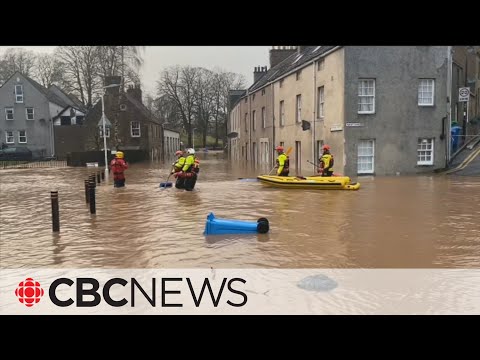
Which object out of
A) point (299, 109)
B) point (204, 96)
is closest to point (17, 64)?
point (204, 96)

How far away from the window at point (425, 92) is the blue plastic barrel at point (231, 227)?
16985 mm

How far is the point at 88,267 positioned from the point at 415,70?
2062 cm

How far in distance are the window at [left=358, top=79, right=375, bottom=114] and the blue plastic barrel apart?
14996mm

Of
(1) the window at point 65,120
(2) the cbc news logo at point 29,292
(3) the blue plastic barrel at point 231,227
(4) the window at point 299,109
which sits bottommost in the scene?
(2) the cbc news logo at point 29,292

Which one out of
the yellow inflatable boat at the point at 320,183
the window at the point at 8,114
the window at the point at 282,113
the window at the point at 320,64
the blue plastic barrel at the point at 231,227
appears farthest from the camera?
the window at the point at 8,114

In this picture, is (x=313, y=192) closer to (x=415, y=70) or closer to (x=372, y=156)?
(x=372, y=156)

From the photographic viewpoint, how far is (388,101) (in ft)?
73.7

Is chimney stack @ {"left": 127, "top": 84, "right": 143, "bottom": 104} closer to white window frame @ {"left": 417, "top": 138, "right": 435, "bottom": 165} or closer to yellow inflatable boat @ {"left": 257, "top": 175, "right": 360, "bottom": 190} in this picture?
white window frame @ {"left": 417, "top": 138, "right": 435, "bottom": 165}

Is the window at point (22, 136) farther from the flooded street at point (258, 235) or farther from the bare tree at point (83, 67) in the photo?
the flooded street at point (258, 235)

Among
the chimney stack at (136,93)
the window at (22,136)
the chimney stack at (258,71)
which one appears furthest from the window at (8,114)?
the chimney stack at (258,71)

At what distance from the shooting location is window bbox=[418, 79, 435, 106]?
74.5 feet

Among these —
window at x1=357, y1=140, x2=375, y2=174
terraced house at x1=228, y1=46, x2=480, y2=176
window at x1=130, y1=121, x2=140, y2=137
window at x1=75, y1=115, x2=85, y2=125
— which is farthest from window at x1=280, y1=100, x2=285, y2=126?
window at x1=75, y1=115, x2=85, y2=125

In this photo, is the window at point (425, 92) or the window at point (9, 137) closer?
the window at point (425, 92)

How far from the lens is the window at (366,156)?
22406 millimetres
